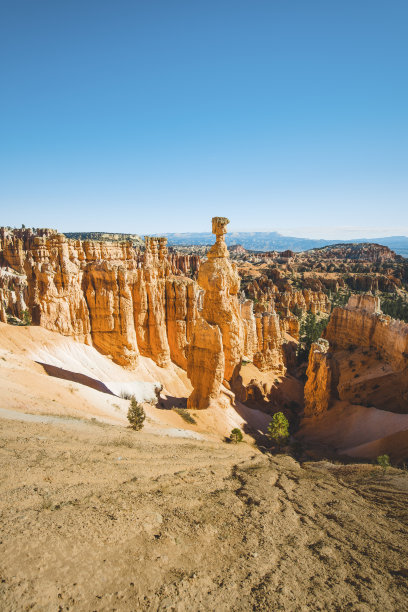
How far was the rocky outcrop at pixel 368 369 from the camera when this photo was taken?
28.1 m

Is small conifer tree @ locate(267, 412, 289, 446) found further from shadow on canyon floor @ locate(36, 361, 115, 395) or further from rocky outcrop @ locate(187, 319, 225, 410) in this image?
shadow on canyon floor @ locate(36, 361, 115, 395)

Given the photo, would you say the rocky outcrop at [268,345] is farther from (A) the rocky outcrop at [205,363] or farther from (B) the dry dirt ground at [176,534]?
(B) the dry dirt ground at [176,534]

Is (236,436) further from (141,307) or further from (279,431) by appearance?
(141,307)

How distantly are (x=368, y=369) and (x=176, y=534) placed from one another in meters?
29.0

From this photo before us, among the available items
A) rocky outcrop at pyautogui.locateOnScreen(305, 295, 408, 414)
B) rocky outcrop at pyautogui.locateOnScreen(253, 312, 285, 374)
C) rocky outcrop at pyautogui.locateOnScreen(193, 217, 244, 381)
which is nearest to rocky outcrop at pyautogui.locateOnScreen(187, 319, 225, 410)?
rocky outcrop at pyautogui.locateOnScreen(193, 217, 244, 381)

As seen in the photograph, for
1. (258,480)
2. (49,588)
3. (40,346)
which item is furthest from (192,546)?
(40,346)

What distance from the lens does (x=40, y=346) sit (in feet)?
79.2

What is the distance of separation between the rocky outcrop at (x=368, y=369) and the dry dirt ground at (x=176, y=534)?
55.3 ft

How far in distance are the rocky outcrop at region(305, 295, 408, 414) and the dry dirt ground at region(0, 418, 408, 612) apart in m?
16.8

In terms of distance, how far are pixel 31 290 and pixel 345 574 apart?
84.6 feet

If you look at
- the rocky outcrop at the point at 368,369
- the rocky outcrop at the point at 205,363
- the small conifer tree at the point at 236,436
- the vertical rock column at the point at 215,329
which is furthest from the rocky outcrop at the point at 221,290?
the rocky outcrop at the point at 368,369

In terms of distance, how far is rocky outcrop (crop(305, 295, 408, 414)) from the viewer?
2808 cm

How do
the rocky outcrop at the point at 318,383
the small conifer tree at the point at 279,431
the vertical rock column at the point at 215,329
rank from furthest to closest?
the rocky outcrop at the point at 318,383
the vertical rock column at the point at 215,329
the small conifer tree at the point at 279,431

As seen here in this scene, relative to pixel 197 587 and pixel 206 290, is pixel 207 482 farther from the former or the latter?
pixel 206 290
